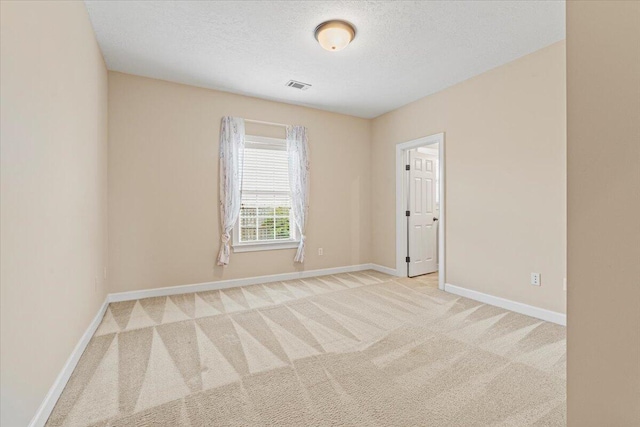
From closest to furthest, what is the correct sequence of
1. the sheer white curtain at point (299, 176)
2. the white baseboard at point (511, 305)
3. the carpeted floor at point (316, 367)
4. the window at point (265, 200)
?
1. the carpeted floor at point (316, 367)
2. the white baseboard at point (511, 305)
3. the window at point (265, 200)
4. the sheer white curtain at point (299, 176)

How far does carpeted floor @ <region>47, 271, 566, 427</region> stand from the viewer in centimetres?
163

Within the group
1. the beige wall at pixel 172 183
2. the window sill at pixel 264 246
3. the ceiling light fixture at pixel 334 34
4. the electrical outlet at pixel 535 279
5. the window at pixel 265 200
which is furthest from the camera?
the window at pixel 265 200

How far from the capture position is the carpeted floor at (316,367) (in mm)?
1635

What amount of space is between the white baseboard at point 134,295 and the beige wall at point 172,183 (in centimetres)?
8

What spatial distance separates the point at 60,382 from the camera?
1.81 meters

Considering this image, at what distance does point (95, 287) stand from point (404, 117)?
4517 mm

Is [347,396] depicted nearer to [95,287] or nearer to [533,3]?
[95,287]

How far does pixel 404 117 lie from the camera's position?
4.71 meters

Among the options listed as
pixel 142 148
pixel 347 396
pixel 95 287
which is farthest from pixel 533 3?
pixel 95 287

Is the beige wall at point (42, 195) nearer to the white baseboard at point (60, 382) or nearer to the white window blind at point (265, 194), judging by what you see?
the white baseboard at point (60, 382)

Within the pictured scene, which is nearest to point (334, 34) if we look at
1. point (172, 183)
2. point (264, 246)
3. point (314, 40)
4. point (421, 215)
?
point (314, 40)

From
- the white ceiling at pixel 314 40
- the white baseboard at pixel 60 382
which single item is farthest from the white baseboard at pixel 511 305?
the white baseboard at pixel 60 382

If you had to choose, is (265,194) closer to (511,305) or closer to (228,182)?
(228,182)

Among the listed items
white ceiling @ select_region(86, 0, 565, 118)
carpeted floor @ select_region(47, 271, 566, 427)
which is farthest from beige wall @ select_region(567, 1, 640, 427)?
white ceiling @ select_region(86, 0, 565, 118)
